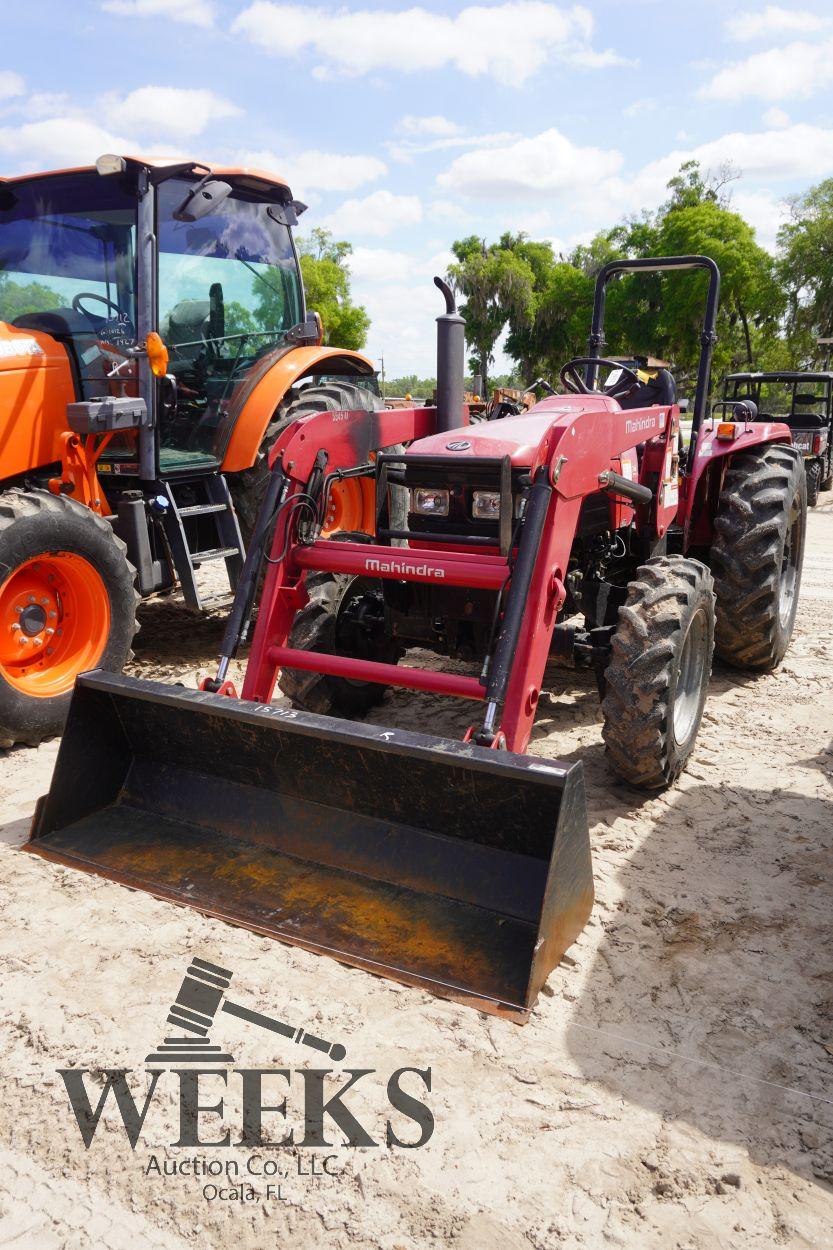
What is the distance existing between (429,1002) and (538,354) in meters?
37.0

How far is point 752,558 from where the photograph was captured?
186 inches

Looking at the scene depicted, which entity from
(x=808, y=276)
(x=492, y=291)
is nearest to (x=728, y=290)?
(x=808, y=276)

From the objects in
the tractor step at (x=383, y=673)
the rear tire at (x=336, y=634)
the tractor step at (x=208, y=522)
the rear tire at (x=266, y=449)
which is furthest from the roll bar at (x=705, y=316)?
the tractor step at (x=383, y=673)

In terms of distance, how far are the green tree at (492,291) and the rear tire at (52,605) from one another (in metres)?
33.0

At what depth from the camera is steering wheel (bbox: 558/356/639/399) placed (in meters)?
4.48

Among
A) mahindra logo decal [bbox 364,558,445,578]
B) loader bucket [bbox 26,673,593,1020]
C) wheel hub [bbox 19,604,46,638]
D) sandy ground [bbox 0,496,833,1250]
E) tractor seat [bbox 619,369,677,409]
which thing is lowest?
sandy ground [bbox 0,496,833,1250]

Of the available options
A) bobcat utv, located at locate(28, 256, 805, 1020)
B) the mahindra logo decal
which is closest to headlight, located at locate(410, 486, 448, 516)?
bobcat utv, located at locate(28, 256, 805, 1020)

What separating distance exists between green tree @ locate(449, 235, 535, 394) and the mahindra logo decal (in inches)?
1327

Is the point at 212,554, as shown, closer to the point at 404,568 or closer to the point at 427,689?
the point at 404,568

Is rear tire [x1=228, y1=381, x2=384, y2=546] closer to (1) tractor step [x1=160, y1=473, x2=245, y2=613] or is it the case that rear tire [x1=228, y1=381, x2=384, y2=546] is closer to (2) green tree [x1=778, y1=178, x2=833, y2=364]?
(1) tractor step [x1=160, y1=473, x2=245, y2=613]

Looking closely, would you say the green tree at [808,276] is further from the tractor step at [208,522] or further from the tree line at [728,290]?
the tractor step at [208,522]

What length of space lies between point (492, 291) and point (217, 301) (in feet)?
110

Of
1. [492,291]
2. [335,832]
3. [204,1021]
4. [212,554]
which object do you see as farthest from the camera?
[492,291]

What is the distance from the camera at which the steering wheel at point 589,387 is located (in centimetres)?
448
